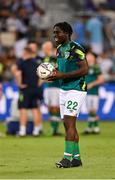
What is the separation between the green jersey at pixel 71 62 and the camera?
13461mm

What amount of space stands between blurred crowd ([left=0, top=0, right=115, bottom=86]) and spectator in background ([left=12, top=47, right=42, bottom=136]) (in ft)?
29.6

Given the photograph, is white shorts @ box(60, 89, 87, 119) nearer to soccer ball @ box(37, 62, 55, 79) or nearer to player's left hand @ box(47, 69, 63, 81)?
player's left hand @ box(47, 69, 63, 81)

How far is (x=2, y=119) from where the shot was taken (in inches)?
1038

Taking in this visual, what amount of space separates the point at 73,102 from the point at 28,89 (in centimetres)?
744

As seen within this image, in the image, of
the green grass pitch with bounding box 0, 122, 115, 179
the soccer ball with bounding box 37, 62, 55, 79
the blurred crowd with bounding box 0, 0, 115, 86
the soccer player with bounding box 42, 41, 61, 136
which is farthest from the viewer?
the blurred crowd with bounding box 0, 0, 115, 86

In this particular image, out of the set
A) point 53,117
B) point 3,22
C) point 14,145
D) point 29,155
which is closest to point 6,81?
point 3,22

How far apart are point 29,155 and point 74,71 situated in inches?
115

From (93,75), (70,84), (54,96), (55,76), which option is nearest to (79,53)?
(70,84)

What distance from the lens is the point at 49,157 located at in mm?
15289

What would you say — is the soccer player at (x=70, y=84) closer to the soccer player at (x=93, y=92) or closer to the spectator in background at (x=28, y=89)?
the spectator in background at (x=28, y=89)

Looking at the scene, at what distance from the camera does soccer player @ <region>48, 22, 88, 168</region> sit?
13.3 metres

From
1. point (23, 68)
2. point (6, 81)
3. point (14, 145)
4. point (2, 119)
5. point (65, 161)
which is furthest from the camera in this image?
point (6, 81)

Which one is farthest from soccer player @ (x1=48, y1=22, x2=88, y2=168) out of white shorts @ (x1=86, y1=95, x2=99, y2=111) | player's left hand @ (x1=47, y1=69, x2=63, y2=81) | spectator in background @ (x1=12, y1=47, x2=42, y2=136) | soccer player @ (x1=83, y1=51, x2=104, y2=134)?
white shorts @ (x1=86, y1=95, x2=99, y2=111)

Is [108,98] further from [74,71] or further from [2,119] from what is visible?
[74,71]
